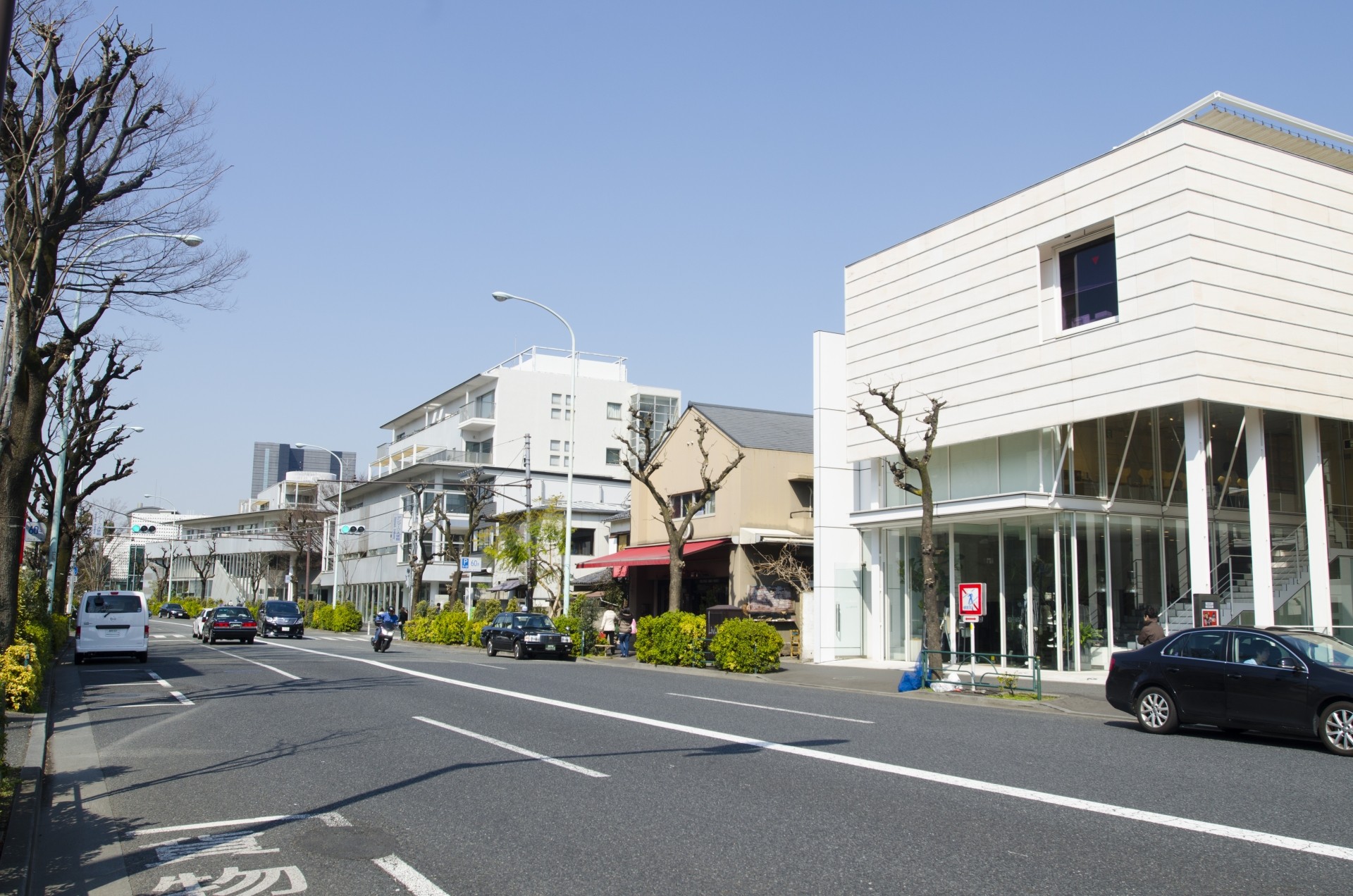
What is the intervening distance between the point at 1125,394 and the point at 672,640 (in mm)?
13601

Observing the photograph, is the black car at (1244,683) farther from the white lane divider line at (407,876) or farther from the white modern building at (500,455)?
the white modern building at (500,455)

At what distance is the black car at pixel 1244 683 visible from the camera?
461 inches

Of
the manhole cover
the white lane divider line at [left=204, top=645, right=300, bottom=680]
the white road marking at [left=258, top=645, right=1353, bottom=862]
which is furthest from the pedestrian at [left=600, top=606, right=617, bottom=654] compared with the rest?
the manhole cover

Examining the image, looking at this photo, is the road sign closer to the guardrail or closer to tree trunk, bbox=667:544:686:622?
the guardrail

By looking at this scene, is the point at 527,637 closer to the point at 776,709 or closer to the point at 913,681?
the point at 913,681

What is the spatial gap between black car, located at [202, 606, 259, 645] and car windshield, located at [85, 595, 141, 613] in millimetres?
11638

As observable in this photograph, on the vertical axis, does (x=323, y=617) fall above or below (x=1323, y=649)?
below

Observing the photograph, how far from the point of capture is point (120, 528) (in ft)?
289

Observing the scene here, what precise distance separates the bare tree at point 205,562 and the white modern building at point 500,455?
22.6m

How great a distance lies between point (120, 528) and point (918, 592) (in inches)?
3196

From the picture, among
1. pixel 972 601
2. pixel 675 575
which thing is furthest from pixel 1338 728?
pixel 675 575

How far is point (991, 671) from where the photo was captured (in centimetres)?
2323

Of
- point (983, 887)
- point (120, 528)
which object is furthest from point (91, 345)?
point (120, 528)

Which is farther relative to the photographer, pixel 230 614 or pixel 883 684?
pixel 230 614
